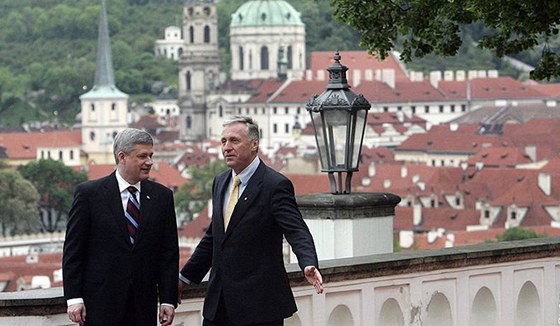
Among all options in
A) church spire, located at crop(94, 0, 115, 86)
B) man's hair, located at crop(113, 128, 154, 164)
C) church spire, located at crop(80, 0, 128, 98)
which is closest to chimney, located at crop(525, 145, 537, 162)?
church spire, located at crop(80, 0, 128, 98)

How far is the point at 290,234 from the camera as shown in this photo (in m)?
7.59

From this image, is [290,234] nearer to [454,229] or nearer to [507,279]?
[507,279]

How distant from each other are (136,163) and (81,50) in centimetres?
17287

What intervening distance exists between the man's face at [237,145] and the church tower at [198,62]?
499ft

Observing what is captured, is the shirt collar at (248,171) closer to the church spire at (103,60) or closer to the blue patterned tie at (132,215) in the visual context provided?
the blue patterned tie at (132,215)

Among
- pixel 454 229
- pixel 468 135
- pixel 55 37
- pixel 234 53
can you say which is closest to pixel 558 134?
pixel 468 135

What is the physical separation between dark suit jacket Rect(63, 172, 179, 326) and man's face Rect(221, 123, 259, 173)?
0.26 meters

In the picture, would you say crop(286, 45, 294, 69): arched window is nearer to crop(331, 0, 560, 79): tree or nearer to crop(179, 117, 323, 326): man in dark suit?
Answer: crop(331, 0, 560, 79): tree

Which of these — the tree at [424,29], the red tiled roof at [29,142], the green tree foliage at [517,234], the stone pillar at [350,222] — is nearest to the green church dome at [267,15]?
the red tiled roof at [29,142]

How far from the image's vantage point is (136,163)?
7.55m

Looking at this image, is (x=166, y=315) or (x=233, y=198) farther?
(x=233, y=198)

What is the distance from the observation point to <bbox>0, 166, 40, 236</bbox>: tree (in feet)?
354

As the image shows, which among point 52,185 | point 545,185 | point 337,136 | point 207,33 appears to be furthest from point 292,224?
point 207,33

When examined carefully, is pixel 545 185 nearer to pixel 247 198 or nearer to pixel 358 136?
pixel 358 136
